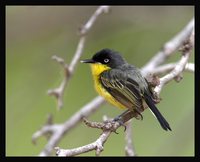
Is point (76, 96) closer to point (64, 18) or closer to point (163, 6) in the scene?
point (64, 18)

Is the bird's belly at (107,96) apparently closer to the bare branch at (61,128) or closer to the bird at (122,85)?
the bird at (122,85)

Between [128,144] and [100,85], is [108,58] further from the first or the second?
[128,144]

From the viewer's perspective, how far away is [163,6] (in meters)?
6.61

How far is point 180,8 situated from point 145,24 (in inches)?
19.4

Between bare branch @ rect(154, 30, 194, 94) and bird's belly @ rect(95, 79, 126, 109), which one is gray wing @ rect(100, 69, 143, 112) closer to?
bird's belly @ rect(95, 79, 126, 109)

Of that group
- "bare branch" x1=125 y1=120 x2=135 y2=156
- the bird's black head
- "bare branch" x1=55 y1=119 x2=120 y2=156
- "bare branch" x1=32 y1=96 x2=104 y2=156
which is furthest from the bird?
"bare branch" x1=55 y1=119 x2=120 y2=156

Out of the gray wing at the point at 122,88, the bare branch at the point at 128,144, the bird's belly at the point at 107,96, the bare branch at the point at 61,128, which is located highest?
the gray wing at the point at 122,88

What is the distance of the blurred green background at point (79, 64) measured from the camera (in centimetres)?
620

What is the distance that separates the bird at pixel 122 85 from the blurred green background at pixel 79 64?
0.96 m

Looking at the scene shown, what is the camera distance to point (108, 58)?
5.36 m

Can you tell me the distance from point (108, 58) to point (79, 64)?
1.32m

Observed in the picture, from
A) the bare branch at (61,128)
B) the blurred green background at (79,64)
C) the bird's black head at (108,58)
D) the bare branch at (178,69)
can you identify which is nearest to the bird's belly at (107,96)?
the bird's black head at (108,58)

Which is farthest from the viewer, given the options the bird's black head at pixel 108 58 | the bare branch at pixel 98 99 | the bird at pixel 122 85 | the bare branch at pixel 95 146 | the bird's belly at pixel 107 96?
the bird's black head at pixel 108 58

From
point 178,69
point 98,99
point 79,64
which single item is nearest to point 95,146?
point 178,69
